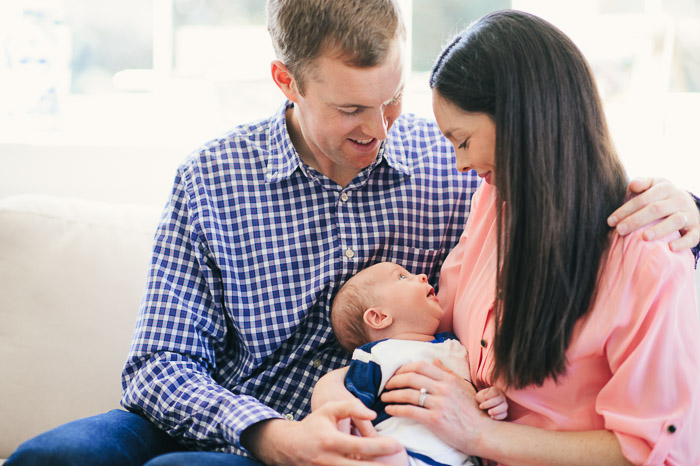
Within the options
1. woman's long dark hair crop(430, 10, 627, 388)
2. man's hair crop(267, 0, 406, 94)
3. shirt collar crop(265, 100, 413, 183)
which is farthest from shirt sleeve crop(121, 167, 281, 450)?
woman's long dark hair crop(430, 10, 627, 388)

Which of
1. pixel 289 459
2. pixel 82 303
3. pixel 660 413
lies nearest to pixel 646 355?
pixel 660 413

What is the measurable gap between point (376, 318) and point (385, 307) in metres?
0.04

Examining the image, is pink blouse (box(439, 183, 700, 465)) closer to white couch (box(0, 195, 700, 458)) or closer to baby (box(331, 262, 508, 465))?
baby (box(331, 262, 508, 465))

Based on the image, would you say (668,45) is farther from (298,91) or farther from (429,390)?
(429,390)

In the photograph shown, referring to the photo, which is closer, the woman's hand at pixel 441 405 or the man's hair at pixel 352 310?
the woman's hand at pixel 441 405

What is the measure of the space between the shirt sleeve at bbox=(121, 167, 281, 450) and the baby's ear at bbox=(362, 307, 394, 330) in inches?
11.6

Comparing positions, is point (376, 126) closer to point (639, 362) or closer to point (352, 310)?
point (352, 310)

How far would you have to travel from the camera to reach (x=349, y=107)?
4.85ft

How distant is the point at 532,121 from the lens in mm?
1175

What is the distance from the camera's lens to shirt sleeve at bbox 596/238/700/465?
114 cm

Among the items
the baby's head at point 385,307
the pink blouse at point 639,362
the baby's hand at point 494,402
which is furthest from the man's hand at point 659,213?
the baby's head at point 385,307

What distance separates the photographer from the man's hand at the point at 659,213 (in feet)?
3.86

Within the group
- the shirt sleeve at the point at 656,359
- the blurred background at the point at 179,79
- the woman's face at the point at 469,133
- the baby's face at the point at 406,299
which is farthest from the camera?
the blurred background at the point at 179,79

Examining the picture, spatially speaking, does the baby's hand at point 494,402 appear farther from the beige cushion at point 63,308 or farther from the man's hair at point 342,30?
the beige cushion at point 63,308
